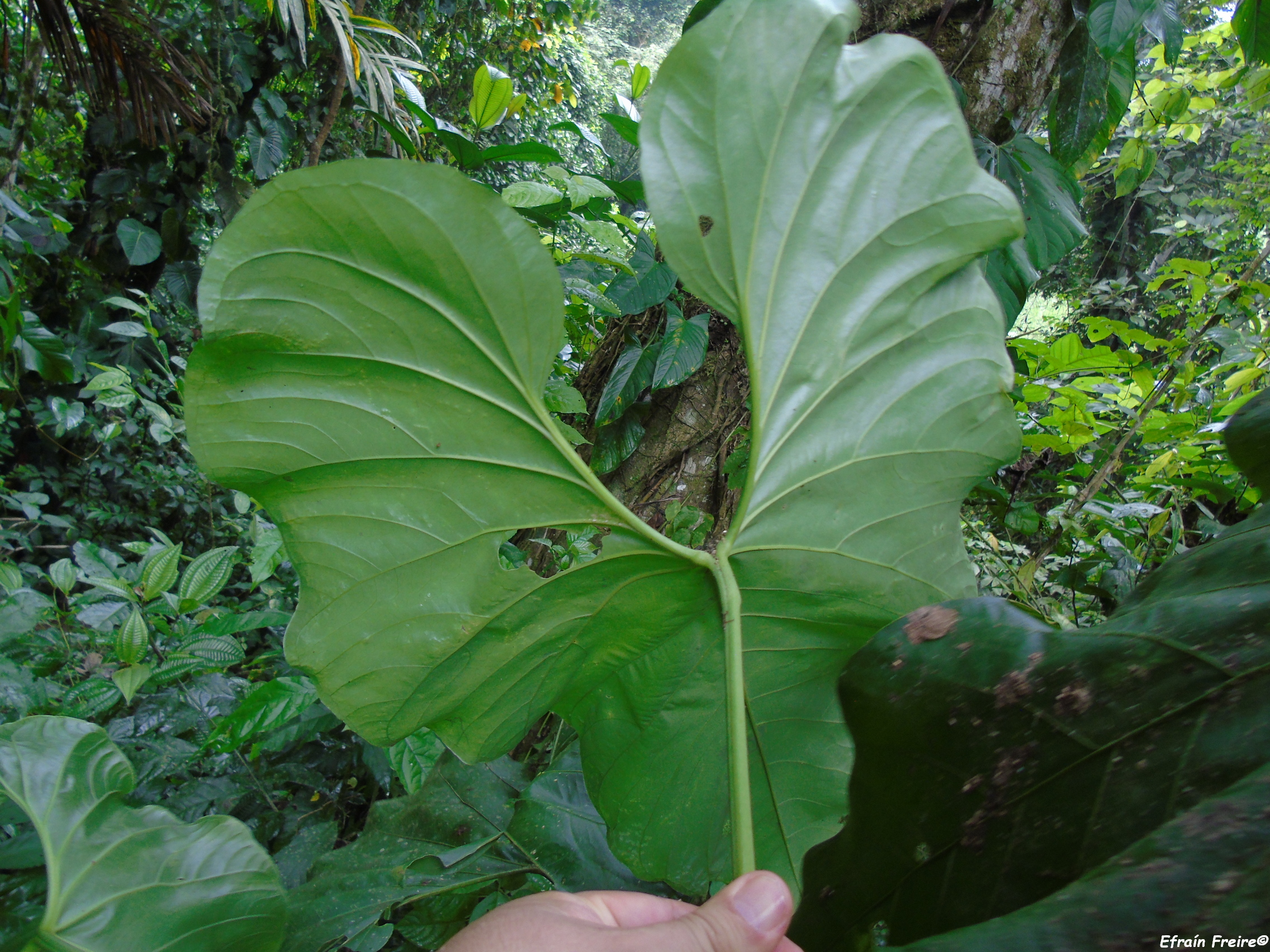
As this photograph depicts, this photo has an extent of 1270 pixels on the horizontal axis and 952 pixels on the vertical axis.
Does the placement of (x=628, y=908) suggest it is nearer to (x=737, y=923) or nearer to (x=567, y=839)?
(x=737, y=923)

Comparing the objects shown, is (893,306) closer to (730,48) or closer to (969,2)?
(730,48)

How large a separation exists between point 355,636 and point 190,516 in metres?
3.37

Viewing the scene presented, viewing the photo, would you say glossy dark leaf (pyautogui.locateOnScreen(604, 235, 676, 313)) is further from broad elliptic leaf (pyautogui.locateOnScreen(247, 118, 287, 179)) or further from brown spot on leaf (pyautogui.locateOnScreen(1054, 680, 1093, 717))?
broad elliptic leaf (pyautogui.locateOnScreen(247, 118, 287, 179))

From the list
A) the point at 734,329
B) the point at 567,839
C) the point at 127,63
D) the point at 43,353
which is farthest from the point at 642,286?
the point at 43,353

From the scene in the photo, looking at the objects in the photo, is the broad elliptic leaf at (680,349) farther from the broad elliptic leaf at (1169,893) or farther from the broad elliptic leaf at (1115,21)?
the broad elliptic leaf at (1169,893)

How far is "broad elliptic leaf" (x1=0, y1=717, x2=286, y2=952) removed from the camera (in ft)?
1.70

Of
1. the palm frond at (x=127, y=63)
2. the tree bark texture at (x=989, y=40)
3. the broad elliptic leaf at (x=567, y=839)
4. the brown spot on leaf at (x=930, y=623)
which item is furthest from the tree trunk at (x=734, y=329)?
the palm frond at (x=127, y=63)

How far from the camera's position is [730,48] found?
1.37ft

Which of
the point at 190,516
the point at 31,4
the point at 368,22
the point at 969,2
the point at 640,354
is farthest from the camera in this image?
the point at 190,516

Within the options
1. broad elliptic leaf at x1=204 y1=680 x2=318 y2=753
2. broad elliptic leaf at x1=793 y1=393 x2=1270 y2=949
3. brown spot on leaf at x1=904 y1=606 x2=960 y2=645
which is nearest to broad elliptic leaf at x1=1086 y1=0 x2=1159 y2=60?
broad elliptic leaf at x1=793 y1=393 x2=1270 y2=949

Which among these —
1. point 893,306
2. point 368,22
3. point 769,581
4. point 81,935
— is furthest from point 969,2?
point 368,22

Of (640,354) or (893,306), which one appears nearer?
(893,306)

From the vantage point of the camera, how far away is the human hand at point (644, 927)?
34 centimetres

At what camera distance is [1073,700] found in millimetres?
335
